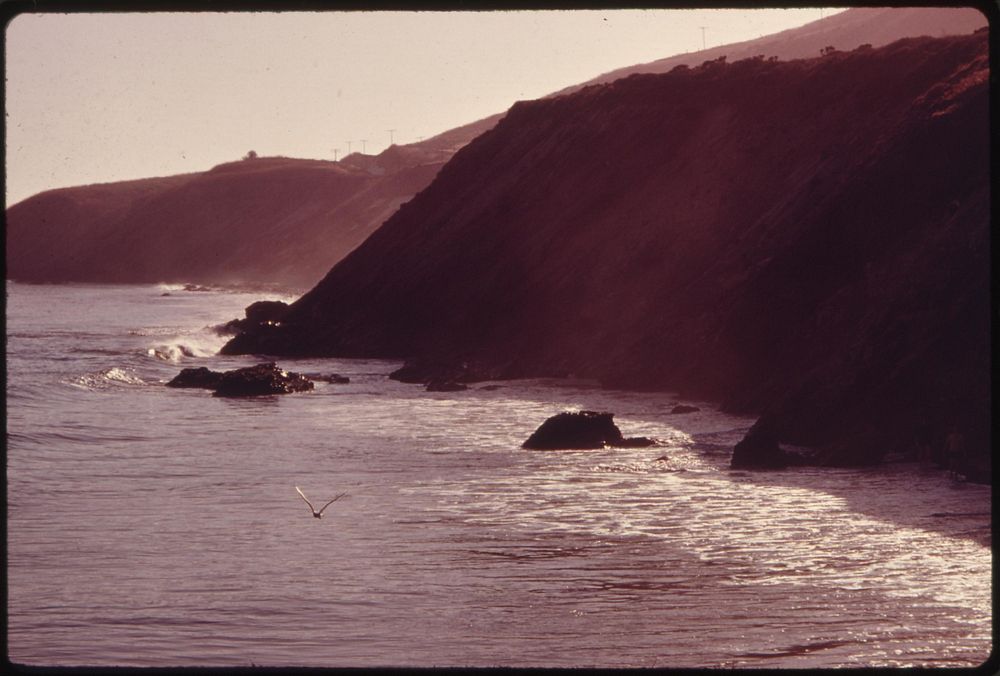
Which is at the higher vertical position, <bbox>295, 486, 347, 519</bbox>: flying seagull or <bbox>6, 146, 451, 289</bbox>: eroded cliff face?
<bbox>6, 146, 451, 289</bbox>: eroded cliff face

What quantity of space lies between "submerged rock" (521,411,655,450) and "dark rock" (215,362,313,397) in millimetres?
12396

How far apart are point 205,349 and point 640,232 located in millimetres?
20115

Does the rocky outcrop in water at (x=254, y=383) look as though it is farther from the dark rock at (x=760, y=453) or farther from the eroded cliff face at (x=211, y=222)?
the eroded cliff face at (x=211, y=222)

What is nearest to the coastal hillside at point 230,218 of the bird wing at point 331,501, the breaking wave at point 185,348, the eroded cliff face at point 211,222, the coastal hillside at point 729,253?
the eroded cliff face at point 211,222

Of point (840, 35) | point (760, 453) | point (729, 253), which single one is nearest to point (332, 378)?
point (729, 253)

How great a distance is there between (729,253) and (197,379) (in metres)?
13.7

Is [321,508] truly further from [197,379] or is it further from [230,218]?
[230,218]

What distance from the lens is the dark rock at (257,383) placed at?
112 feet

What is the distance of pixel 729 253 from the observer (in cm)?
3362

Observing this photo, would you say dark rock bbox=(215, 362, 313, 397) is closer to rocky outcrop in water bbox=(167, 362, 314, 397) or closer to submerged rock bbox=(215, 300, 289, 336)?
rocky outcrop in water bbox=(167, 362, 314, 397)

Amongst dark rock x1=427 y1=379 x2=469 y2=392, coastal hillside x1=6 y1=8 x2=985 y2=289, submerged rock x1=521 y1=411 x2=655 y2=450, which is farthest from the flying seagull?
coastal hillside x1=6 y1=8 x2=985 y2=289

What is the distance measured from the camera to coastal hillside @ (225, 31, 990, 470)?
21.7 metres

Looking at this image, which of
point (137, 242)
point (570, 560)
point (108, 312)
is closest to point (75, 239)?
point (137, 242)

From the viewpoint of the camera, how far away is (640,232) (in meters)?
40.3
